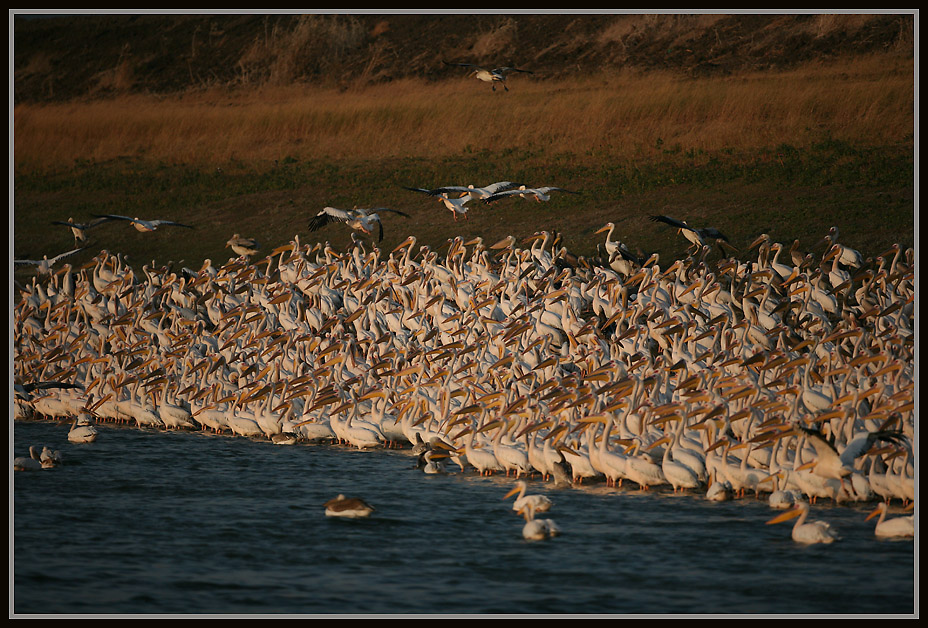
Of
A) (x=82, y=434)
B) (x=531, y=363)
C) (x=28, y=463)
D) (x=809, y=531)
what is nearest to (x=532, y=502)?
(x=809, y=531)

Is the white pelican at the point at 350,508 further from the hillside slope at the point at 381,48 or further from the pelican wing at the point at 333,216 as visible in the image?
the hillside slope at the point at 381,48

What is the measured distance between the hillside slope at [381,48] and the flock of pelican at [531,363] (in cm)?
323

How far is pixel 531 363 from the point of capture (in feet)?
51.2

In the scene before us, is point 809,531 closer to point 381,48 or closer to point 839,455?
point 839,455

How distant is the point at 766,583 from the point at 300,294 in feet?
39.8

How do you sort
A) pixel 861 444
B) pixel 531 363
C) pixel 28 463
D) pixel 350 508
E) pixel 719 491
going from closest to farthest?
pixel 861 444 → pixel 719 491 → pixel 350 508 → pixel 28 463 → pixel 531 363

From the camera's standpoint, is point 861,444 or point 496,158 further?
point 496,158

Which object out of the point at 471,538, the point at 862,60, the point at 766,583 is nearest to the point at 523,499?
the point at 471,538

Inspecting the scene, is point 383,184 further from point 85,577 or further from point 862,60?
point 85,577

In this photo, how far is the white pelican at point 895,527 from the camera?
32.3ft

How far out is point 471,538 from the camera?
1077cm

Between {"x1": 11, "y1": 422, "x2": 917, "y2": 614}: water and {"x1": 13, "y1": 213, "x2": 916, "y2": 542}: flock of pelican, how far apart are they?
0.53 meters

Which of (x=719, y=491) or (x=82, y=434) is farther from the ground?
(x=82, y=434)

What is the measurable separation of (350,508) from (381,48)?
1367cm
